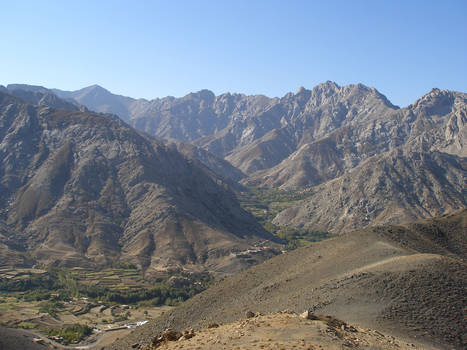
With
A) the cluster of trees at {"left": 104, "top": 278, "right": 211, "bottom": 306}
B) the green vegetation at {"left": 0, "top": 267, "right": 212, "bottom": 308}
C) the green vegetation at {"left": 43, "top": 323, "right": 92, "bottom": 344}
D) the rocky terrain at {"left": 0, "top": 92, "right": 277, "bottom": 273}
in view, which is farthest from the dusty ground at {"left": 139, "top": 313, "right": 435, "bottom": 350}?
the rocky terrain at {"left": 0, "top": 92, "right": 277, "bottom": 273}

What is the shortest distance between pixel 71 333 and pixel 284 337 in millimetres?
50939

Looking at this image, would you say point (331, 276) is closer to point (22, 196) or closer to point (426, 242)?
point (426, 242)

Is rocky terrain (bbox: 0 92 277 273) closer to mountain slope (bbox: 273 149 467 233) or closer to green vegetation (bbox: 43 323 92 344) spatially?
green vegetation (bbox: 43 323 92 344)

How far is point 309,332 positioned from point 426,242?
132ft

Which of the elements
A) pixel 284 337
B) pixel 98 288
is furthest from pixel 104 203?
pixel 284 337

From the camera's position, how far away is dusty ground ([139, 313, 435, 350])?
22.4m

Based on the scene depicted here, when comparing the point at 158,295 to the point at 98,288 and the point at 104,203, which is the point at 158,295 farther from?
the point at 104,203

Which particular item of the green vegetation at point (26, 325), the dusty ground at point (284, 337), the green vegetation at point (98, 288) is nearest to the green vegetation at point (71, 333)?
the green vegetation at point (26, 325)

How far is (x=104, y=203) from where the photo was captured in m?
Result: 137

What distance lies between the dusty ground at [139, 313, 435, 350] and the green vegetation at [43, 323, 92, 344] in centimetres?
4314

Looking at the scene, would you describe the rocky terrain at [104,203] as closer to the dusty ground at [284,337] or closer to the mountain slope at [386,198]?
the mountain slope at [386,198]

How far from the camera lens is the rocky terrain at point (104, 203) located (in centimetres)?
11575

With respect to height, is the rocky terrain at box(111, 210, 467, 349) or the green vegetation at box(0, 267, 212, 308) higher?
the rocky terrain at box(111, 210, 467, 349)

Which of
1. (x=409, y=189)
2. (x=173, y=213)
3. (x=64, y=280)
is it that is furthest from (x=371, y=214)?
(x=64, y=280)
